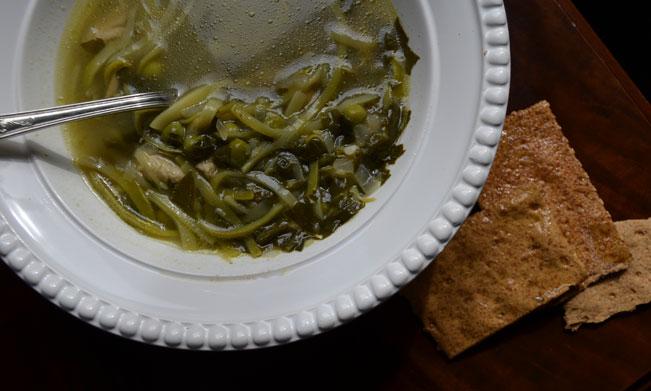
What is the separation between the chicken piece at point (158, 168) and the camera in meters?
2.83

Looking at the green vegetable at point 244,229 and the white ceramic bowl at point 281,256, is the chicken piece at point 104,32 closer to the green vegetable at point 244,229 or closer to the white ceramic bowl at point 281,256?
the white ceramic bowl at point 281,256

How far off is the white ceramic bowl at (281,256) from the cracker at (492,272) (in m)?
0.68

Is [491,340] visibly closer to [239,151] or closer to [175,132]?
[239,151]

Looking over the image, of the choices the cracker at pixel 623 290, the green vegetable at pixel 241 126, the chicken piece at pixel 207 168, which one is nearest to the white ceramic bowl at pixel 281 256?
the green vegetable at pixel 241 126

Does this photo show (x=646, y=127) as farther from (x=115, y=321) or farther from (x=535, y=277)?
(x=115, y=321)

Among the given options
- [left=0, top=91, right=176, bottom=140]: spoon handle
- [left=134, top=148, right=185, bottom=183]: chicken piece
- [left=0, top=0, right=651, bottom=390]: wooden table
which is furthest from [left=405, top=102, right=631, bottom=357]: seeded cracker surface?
[left=0, top=91, right=176, bottom=140]: spoon handle

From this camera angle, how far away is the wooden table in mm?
3145

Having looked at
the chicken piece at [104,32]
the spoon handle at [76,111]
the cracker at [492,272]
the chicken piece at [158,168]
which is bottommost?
the cracker at [492,272]

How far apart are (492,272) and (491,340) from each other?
34cm

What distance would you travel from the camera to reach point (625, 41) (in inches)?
160

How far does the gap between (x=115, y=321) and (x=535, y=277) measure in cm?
191

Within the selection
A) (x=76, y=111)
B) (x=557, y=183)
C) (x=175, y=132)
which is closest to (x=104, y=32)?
(x=76, y=111)

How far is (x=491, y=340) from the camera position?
125 inches

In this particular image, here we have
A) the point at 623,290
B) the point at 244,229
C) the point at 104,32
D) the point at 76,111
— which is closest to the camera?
the point at 76,111
